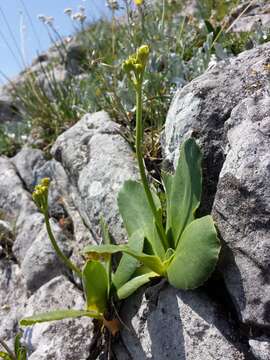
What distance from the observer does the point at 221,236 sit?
183 cm

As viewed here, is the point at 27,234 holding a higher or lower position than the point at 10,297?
higher

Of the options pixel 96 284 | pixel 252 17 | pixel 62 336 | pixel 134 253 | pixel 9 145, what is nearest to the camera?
pixel 134 253

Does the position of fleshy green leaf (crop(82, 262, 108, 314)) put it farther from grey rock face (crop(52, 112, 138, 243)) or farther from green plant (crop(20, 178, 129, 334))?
grey rock face (crop(52, 112, 138, 243))

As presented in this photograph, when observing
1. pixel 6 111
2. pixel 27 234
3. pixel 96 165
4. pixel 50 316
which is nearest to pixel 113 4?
pixel 96 165

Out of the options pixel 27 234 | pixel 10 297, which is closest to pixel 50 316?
pixel 10 297

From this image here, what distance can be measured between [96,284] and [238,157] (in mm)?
894

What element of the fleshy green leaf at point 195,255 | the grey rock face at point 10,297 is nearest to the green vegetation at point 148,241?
the fleshy green leaf at point 195,255

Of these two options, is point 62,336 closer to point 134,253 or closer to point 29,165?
point 134,253

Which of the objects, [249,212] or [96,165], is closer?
[249,212]

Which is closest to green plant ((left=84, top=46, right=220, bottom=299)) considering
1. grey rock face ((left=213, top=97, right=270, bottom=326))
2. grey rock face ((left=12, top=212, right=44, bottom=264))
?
grey rock face ((left=213, top=97, right=270, bottom=326))

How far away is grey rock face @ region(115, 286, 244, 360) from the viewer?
1.76 meters

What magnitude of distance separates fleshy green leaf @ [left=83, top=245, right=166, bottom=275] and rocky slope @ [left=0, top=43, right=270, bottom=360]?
12cm

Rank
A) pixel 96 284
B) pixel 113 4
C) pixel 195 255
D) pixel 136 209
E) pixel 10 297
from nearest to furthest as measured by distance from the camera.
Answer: pixel 195 255
pixel 96 284
pixel 136 209
pixel 10 297
pixel 113 4

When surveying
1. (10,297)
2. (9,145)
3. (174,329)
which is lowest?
(10,297)
